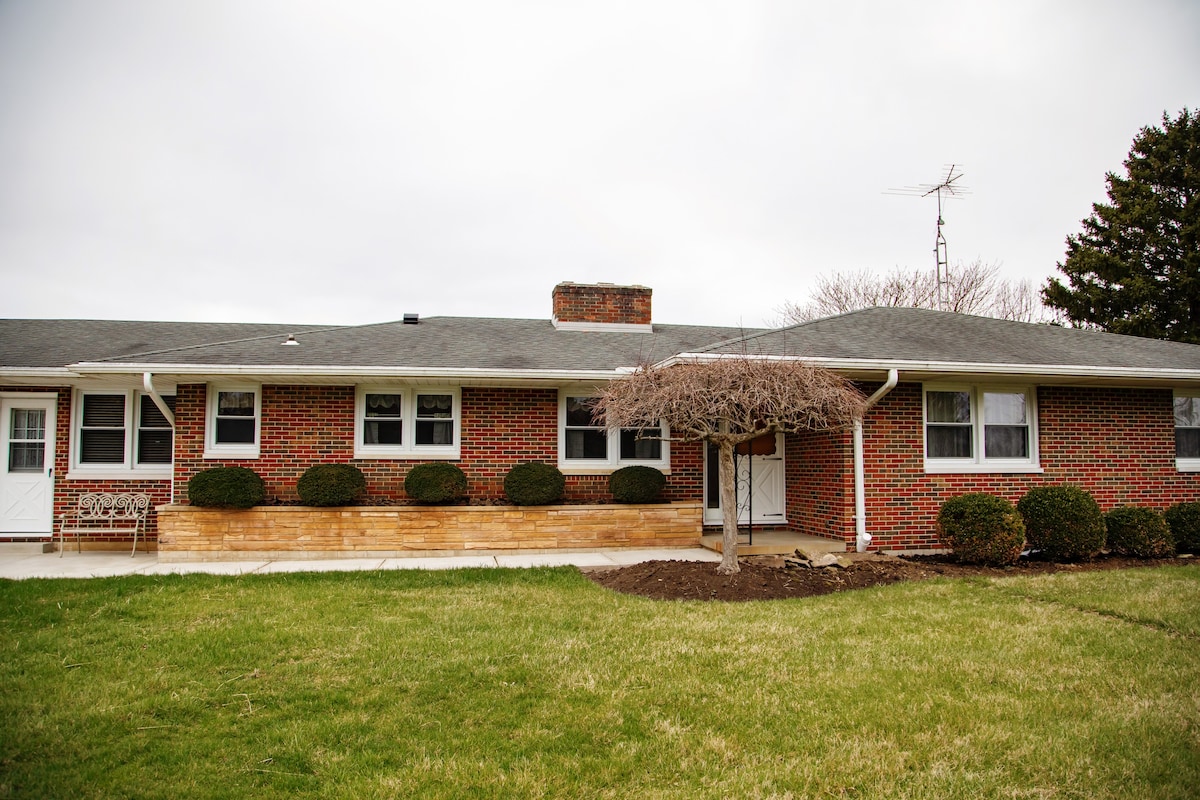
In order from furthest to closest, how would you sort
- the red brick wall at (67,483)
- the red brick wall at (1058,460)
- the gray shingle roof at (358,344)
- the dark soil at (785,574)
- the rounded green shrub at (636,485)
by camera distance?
the red brick wall at (67,483) < the rounded green shrub at (636,485) < the gray shingle roof at (358,344) < the red brick wall at (1058,460) < the dark soil at (785,574)

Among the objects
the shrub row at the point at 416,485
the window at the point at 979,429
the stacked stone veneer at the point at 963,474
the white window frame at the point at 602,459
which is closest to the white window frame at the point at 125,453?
the shrub row at the point at 416,485

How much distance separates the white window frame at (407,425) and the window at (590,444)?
5.37 ft

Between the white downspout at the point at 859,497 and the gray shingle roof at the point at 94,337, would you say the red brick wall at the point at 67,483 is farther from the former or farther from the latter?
the white downspout at the point at 859,497

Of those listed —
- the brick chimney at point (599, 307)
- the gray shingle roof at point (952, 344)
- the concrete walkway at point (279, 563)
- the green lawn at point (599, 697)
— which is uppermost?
the brick chimney at point (599, 307)

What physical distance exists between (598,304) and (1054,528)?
8.75 meters

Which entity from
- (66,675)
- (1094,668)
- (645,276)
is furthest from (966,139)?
(645,276)

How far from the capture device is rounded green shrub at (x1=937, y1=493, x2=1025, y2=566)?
31.4 feet

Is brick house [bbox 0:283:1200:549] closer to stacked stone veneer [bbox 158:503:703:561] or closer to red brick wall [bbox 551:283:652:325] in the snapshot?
stacked stone veneer [bbox 158:503:703:561]

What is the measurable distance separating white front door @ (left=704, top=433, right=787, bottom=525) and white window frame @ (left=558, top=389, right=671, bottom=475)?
0.75m

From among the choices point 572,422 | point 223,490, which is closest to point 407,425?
point 572,422

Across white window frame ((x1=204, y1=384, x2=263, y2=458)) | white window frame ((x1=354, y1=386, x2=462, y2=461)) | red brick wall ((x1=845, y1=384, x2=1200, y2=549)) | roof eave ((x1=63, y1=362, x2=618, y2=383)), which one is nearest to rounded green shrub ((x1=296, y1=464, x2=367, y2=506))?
white window frame ((x1=354, y1=386, x2=462, y2=461))

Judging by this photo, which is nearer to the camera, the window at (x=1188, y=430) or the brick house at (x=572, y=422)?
the brick house at (x=572, y=422)

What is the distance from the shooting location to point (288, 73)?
433 inches

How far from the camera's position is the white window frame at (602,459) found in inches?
478
